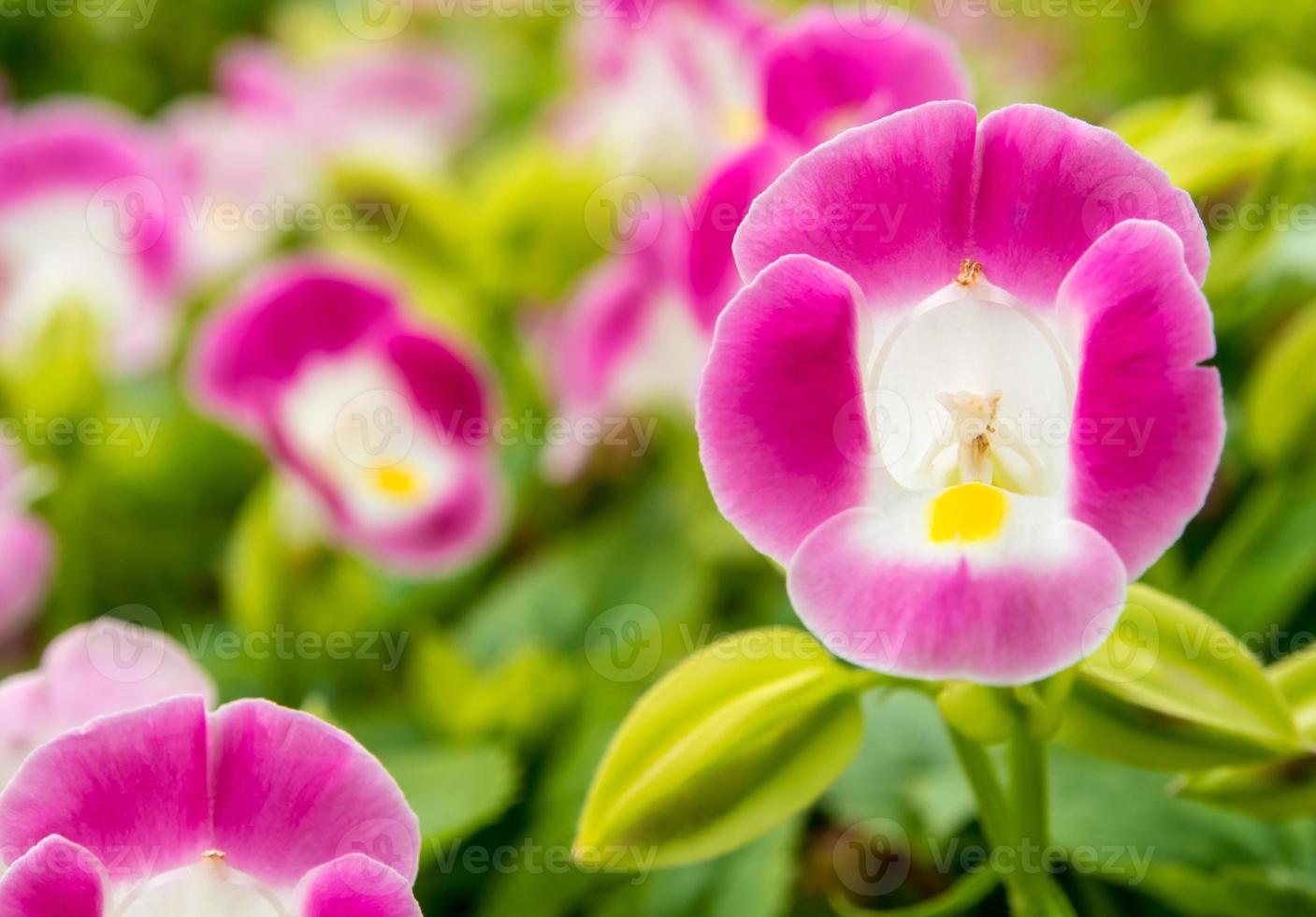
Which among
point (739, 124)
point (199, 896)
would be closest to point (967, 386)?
point (199, 896)

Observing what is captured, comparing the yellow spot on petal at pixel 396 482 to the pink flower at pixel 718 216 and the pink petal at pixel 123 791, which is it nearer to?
the pink flower at pixel 718 216

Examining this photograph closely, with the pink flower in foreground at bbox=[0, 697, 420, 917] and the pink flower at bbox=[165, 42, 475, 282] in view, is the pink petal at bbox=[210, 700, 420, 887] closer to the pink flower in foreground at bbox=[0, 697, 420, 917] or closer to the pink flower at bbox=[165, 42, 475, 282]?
the pink flower in foreground at bbox=[0, 697, 420, 917]

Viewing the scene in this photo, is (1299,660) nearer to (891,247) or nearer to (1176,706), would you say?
(1176,706)

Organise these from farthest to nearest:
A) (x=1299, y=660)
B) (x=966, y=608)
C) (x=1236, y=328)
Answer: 1. (x=1236, y=328)
2. (x=1299, y=660)
3. (x=966, y=608)

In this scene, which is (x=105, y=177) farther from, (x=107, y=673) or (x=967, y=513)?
(x=967, y=513)

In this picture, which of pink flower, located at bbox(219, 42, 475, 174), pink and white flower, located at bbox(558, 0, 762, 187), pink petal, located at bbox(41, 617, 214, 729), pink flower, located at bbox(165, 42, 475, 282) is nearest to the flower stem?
pink petal, located at bbox(41, 617, 214, 729)

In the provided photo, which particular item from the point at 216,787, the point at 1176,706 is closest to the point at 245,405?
the point at 216,787
